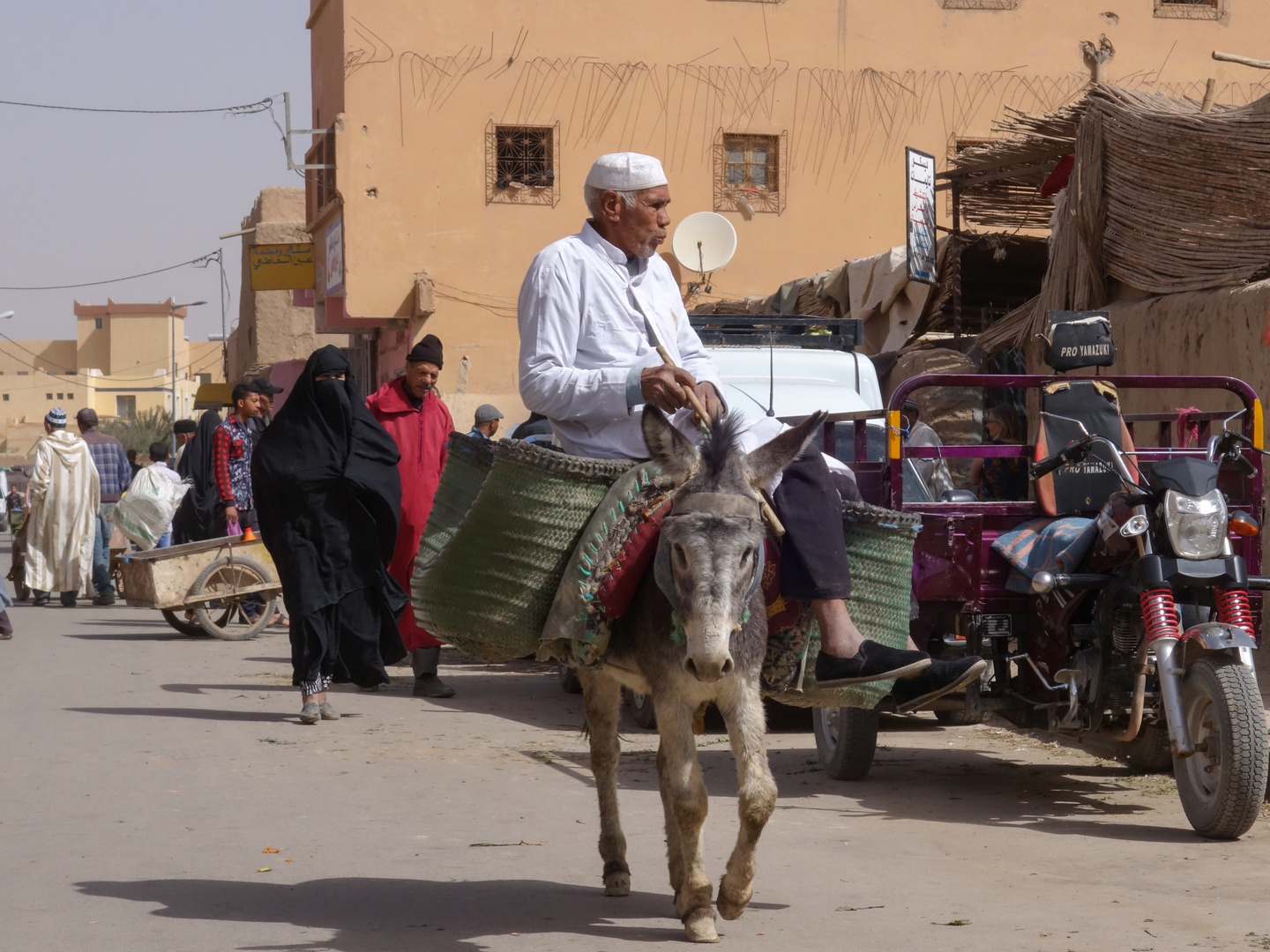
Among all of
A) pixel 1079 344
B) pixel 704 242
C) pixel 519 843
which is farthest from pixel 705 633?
pixel 704 242

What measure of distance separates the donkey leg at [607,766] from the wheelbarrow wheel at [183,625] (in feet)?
33.1

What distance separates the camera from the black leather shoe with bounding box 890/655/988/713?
5.08m

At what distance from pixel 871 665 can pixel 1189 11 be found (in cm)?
2772

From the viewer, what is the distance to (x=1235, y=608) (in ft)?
20.7

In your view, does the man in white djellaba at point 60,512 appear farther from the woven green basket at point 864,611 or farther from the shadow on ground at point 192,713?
the woven green basket at point 864,611

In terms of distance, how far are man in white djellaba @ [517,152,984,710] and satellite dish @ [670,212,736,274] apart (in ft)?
48.5

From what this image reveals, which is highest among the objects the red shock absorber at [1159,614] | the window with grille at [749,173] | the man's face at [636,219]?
the window with grille at [749,173]

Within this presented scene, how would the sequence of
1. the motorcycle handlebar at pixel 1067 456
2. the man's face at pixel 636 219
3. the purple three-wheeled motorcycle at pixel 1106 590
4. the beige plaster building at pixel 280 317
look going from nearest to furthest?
the man's face at pixel 636 219 < the purple three-wheeled motorcycle at pixel 1106 590 < the motorcycle handlebar at pixel 1067 456 < the beige plaster building at pixel 280 317

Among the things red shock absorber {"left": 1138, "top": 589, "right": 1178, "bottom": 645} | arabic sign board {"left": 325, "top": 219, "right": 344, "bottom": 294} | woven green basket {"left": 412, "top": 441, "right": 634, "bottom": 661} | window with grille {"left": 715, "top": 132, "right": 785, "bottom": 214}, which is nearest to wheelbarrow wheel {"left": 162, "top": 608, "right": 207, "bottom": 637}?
red shock absorber {"left": 1138, "top": 589, "right": 1178, "bottom": 645}

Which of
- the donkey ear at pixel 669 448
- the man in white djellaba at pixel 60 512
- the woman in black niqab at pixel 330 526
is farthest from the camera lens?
the man in white djellaba at pixel 60 512

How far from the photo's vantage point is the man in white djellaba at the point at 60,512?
58.1 feet

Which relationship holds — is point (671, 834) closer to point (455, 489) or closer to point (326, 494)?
point (455, 489)

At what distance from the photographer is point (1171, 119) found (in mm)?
11891

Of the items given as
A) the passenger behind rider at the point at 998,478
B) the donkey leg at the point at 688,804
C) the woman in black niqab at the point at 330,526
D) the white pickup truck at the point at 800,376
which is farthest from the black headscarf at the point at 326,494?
the donkey leg at the point at 688,804
